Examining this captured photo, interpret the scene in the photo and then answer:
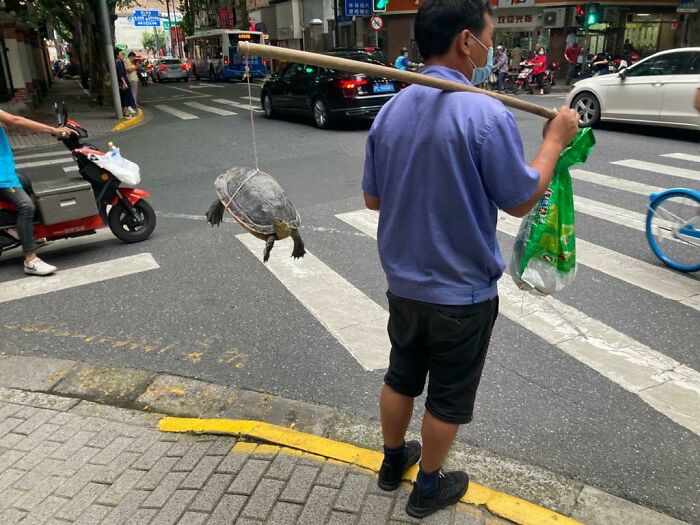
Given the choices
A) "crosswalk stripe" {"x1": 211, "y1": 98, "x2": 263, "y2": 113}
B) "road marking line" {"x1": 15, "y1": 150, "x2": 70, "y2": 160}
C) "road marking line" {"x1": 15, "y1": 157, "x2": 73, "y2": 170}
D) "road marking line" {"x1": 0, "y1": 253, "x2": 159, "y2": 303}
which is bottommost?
"road marking line" {"x1": 0, "y1": 253, "x2": 159, "y2": 303}

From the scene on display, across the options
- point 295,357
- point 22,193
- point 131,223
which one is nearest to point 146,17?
point 131,223

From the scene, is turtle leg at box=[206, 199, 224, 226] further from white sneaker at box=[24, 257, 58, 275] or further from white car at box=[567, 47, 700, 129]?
white car at box=[567, 47, 700, 129]

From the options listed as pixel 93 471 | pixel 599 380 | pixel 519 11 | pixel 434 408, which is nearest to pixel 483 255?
pixel 434 408

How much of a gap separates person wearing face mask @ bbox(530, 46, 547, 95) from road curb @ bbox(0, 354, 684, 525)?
59.2ft

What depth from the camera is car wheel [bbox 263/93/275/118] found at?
14969 mm

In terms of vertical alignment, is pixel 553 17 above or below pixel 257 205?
above

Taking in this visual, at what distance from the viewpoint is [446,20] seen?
6.00ft

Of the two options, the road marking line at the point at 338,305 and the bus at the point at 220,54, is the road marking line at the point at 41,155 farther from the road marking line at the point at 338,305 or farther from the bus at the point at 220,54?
the bus at the point at 220,54

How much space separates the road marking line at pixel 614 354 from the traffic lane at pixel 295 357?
10cm

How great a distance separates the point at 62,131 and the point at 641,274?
17.3ft

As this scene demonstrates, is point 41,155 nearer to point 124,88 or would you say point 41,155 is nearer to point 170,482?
point 124,88

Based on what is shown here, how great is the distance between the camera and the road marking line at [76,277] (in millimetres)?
4961

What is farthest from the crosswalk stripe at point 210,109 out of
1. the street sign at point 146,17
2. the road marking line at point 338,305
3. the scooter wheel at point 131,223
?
the street sign at point 146,17

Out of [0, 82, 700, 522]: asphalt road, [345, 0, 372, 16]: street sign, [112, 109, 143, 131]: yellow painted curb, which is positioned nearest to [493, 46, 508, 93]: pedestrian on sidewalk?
[345, 0, 372, 16]: street sign
